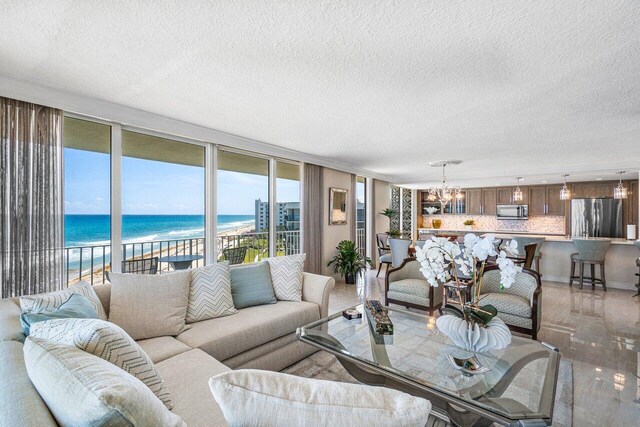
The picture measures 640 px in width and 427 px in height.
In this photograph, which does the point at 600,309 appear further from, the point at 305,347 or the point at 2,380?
the point at 2,380

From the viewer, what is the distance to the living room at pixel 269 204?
116 centimetres

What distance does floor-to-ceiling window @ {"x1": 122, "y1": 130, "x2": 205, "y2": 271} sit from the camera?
127 inches

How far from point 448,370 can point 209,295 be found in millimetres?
1843

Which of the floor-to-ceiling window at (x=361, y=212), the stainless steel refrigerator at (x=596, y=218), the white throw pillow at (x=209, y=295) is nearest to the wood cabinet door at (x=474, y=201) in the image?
the stainless steel refrigerator at (x=596, y=218)

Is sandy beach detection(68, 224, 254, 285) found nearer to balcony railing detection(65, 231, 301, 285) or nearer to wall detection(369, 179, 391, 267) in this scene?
balcony railing detection(65, 231, 301, 285)

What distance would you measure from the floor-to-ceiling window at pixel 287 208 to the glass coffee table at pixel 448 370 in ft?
8.50

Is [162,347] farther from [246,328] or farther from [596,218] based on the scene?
[596,218]

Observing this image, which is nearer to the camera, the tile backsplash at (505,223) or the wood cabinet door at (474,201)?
the tile backsplash at (505,223)

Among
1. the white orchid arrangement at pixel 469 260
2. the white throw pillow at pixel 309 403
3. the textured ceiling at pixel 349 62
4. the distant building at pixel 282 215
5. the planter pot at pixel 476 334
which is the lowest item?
the planter pot at pixel 476 334

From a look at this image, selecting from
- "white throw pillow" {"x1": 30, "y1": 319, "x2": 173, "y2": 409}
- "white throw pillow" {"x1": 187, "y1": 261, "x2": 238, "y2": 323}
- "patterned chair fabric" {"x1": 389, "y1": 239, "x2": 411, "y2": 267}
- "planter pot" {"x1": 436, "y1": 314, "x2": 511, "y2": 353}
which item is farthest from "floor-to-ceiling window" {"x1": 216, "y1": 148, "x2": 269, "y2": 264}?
"planter pot" {"x1": 436, "y1": 314, "x2": 511, "y2": 353}

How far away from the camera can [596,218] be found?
A: 6750 millimetres

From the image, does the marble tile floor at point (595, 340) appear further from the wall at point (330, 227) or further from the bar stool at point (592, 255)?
the wall at point (330, 227)

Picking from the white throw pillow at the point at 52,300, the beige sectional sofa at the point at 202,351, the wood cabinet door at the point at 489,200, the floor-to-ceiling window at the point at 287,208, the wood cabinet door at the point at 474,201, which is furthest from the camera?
the wood cabinet door at the point at 474,201

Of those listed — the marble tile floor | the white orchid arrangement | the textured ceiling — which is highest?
the textured ceiling
